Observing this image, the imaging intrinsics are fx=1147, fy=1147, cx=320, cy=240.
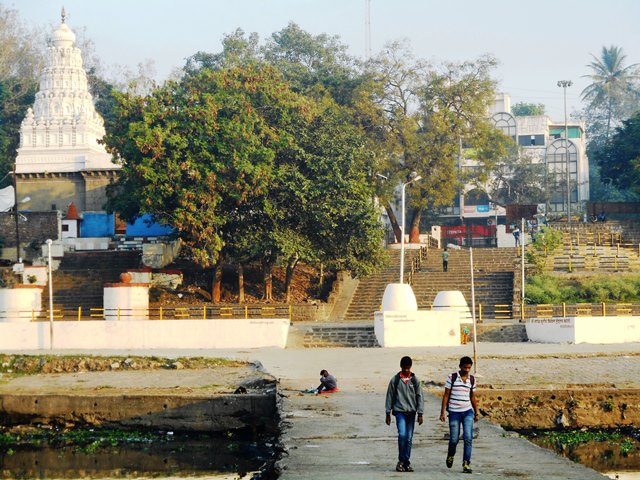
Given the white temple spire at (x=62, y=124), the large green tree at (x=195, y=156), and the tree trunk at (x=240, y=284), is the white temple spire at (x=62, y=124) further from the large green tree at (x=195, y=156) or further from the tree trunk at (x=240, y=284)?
the tree trunk at (x=240, y=284)

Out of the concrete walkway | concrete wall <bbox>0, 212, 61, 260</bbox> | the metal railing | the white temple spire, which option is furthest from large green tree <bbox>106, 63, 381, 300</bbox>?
the white temple spire

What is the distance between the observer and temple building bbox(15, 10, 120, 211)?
6231 cm

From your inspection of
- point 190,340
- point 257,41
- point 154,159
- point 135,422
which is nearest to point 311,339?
point 190,340

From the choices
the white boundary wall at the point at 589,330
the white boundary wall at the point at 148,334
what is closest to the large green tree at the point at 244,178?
the white boundary wall at the point at 148,334

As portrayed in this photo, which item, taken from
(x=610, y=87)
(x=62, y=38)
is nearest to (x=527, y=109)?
(x=610, y=87)

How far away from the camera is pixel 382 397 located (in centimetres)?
2362

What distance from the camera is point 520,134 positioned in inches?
3679

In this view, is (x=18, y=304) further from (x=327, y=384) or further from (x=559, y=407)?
(x=559, y=407)

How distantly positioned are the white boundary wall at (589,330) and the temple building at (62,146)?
29.3 m

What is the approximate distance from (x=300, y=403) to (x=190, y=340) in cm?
1634

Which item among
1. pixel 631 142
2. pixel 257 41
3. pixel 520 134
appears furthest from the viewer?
pixel 520 134

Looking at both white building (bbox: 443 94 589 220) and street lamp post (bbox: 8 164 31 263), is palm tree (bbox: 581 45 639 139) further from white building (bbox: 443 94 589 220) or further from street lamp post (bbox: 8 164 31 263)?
street lamp post (bbox: 8 164 31 263)

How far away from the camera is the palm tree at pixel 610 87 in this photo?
10425 cm

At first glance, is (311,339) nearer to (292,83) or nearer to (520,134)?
(292,83)
